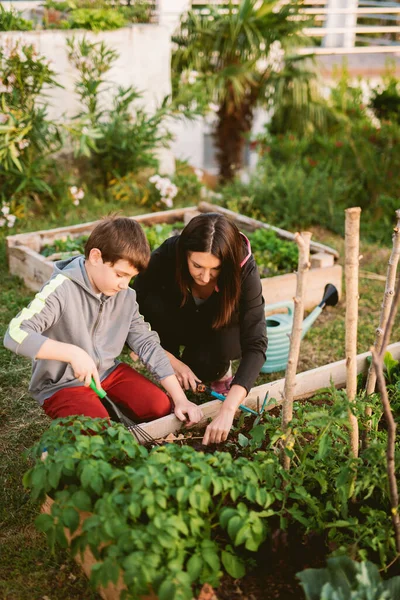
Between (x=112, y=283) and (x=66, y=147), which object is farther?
(x=66, y=147)

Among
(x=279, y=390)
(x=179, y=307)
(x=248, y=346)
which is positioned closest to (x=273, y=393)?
(x=279, y=390)

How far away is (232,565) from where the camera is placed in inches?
67.7

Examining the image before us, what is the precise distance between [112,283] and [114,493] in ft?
2.93

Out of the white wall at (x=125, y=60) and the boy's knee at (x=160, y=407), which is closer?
the boy's knee at (x=160, y=407)

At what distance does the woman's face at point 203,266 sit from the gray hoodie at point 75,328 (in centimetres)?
28

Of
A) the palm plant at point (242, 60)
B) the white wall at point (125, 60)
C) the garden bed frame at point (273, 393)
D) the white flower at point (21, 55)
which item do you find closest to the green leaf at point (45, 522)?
the garden bed frame at point (273, 393)

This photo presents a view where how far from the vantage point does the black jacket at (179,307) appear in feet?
8.81

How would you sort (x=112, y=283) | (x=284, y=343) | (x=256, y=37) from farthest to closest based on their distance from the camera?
1. (x=256, y=37)
2. (x=284, y=343)
3. (x=112, y=283)

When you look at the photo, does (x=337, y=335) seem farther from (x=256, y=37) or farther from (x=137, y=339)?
(x=256, y=37)

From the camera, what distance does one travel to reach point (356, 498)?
209 centimetres

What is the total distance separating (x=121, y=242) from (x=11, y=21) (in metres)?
3.40

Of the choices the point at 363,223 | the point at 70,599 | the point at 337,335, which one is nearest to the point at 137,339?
the point at 70,599

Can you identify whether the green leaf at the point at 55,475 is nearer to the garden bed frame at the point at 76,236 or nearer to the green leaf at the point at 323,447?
the green leaf at the point at 323,447

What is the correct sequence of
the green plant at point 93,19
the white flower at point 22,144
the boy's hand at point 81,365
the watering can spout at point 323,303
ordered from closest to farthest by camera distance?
the boy's hand at point 81,365 → the watering can spout at point 323,303 → the white flower at point 22,144 → the green plant at point 93,19
